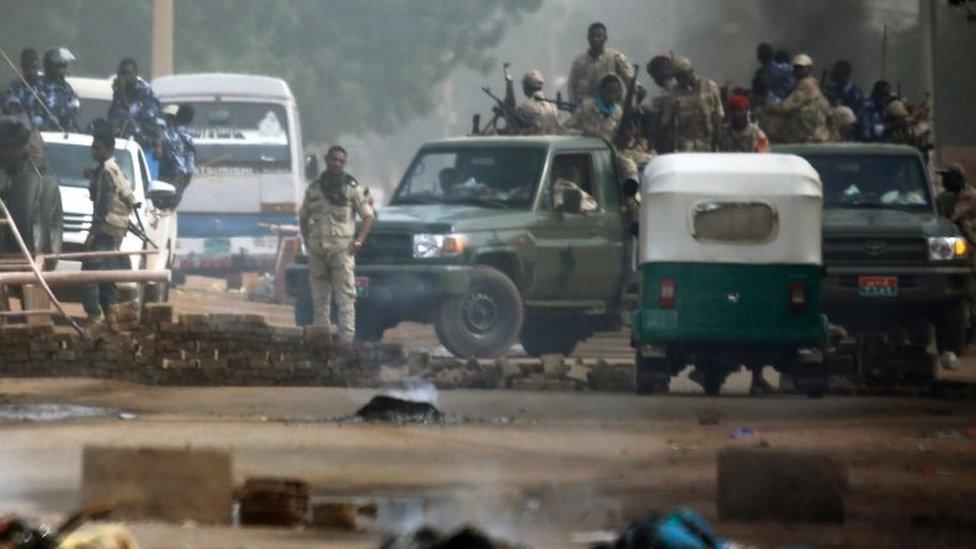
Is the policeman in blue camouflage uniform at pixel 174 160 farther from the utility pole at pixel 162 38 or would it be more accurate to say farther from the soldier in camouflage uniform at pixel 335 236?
the utility pole at pixel 162 38

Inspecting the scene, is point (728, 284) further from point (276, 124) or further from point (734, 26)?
point (734, 26)

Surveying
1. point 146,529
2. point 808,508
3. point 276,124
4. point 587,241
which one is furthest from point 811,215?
point 276,124

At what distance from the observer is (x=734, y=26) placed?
46.6m

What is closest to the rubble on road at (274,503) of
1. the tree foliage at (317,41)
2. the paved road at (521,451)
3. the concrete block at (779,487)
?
the paved road at (521,451)

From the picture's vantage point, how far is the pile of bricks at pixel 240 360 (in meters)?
19.6

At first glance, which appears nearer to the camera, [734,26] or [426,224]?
[426,224]

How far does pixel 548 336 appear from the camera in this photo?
23.2 m

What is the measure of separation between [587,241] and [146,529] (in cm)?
1107

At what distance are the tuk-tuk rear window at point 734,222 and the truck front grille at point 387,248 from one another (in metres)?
3.30

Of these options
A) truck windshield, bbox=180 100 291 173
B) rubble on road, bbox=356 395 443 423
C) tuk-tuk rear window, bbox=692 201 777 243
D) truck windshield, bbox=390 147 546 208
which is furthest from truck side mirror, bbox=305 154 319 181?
rubble on road, bbox=356 395 443 423

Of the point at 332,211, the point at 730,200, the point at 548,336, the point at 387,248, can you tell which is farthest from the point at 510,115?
the point at 730,200

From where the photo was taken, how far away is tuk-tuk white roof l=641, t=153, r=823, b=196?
19.0 meters

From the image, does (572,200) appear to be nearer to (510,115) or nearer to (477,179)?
(477,179)

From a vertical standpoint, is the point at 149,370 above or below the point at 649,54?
below
